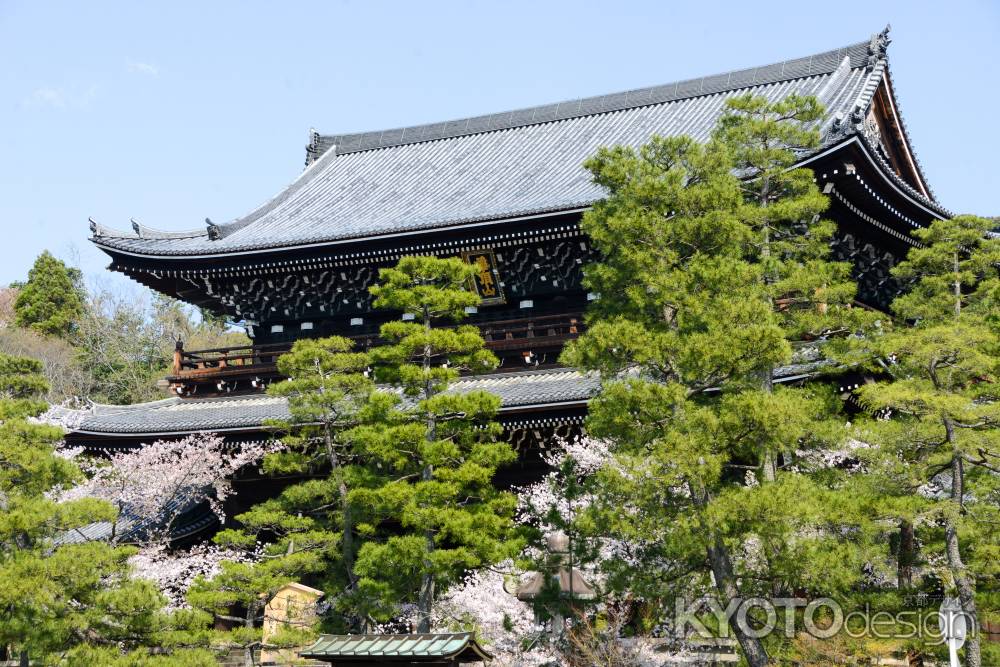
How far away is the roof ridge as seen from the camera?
2775 cm

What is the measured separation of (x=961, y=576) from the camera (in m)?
13.2

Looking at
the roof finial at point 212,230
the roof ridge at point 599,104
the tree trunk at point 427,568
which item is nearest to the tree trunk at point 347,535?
the tree trunk at point 427,568

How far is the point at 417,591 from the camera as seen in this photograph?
17.5 meters

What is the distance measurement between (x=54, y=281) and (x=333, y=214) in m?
31.6

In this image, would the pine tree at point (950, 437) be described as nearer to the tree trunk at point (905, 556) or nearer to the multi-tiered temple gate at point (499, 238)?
the tree trunk at point (905, 556)

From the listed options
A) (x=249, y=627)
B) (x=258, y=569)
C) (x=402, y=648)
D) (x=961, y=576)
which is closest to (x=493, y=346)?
(x=258, y=569)

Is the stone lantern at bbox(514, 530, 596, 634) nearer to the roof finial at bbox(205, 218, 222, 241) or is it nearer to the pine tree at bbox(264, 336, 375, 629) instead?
the pine tree at bbox(264, 336, 375, 629)

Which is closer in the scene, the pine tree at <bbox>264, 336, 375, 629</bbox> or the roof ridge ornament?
the pine tree at <bbox>264, 336, 375, 629</bbox>

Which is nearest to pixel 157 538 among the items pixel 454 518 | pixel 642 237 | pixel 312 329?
pixel 312 329

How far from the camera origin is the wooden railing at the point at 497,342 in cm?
2225

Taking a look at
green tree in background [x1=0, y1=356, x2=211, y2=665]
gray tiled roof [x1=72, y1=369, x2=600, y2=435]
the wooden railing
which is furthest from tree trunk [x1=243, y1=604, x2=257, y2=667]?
the wooden railing

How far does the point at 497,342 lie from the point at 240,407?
5.87 metres

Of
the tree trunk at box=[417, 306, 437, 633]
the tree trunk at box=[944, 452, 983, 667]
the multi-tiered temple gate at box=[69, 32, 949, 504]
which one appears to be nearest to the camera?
the tree trunk at box=[944, 452, 983, 667]

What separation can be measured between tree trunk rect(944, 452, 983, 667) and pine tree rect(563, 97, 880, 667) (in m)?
1.33
